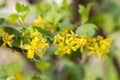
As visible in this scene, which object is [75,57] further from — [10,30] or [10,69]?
[10,30]

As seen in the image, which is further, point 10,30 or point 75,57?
point 75,57

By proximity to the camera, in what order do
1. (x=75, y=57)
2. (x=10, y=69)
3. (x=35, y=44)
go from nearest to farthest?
(x=35, y=44) → (x=10, y=69) → (x=75, y=57)

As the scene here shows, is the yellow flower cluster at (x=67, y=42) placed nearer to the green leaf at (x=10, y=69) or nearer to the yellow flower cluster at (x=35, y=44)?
the yellow flower cluster at (x=35, y=44)

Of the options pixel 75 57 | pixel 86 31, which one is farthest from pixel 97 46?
pixel 75 57

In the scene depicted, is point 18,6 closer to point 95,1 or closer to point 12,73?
point 12,73

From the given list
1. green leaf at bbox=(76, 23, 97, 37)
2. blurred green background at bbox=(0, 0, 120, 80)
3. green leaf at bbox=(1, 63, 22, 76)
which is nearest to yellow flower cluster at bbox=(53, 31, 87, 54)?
green leaf at bbox=(76, 23, 97, 37)
